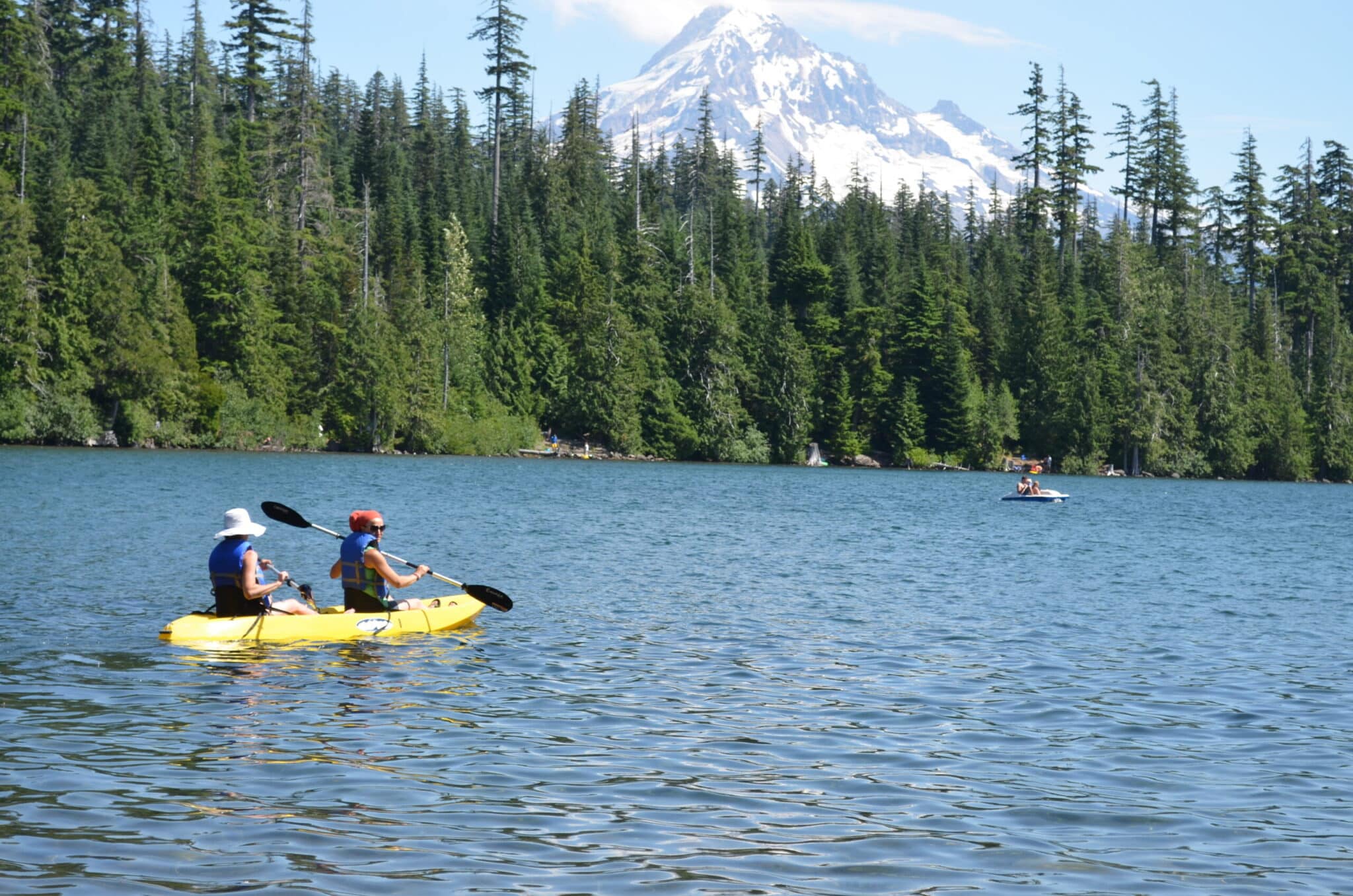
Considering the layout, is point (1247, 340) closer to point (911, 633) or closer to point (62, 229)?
point (62, 229)

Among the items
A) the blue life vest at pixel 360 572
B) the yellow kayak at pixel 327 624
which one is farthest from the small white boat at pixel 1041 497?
the blue life vest at pixel 360 572

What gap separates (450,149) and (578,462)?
5240cm

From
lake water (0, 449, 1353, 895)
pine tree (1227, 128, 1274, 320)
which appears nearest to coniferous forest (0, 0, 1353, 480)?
pine tree (1227, 128, 1274, 320)

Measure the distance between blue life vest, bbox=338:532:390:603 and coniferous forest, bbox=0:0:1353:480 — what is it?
55386mm

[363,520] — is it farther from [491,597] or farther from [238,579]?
[491,597]

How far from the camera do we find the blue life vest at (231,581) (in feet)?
52.1

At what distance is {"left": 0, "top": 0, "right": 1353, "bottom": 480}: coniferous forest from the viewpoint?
247 ft

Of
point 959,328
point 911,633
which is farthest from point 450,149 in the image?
point 911,633

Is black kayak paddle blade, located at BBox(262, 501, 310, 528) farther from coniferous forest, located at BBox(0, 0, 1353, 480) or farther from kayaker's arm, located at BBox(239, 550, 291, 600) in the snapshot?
coniferous forest, located at BBox(0, 0, 1353, 480)

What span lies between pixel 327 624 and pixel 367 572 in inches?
40.7

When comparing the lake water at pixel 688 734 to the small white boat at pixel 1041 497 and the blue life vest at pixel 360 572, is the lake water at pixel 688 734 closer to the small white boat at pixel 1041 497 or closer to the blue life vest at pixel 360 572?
the blue life vest at pixel 360 572

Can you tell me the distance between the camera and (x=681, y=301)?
98188 mm

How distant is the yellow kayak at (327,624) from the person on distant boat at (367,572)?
21 centimetres

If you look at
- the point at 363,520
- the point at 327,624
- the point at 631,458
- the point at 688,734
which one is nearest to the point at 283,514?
the point at 363,520
